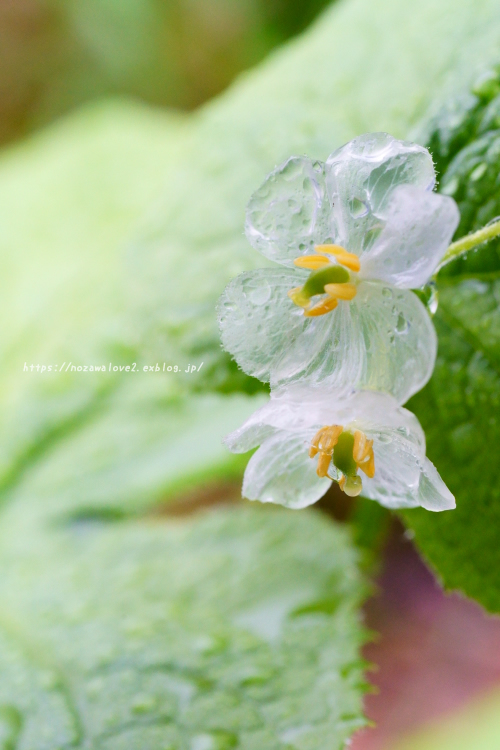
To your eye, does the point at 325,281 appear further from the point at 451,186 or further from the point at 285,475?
the point at 451,186

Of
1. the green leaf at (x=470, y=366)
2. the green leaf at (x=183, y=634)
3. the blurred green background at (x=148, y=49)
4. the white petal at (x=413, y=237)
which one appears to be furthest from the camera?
the blurred green background at (x=148, y=49)

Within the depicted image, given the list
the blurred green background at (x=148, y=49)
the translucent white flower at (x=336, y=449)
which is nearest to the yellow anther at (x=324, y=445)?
the translucent white flower at (x=336, y=449)

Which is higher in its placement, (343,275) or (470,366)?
(343,275)

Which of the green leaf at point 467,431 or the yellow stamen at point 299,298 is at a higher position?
the yellow stamen at point 299,298

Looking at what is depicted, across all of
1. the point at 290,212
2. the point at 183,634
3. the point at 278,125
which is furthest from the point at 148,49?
the point at 290,212

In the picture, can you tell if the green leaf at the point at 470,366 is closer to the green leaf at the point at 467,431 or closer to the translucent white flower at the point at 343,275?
the green leaf at the point at 467,431

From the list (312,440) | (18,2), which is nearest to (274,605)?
(312,440)

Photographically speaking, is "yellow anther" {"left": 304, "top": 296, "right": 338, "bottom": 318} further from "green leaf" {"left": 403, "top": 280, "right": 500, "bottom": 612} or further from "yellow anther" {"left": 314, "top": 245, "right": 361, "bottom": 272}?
"green leaf" {"left": 403, "top": 280, "right": 500, "bottom": 612}

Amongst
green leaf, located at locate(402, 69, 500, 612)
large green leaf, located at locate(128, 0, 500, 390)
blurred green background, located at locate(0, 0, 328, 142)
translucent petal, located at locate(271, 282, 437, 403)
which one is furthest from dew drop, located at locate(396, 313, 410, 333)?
blurred green background, located at locate(0, 0, 328, 142)

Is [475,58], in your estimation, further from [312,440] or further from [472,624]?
[472,624]
